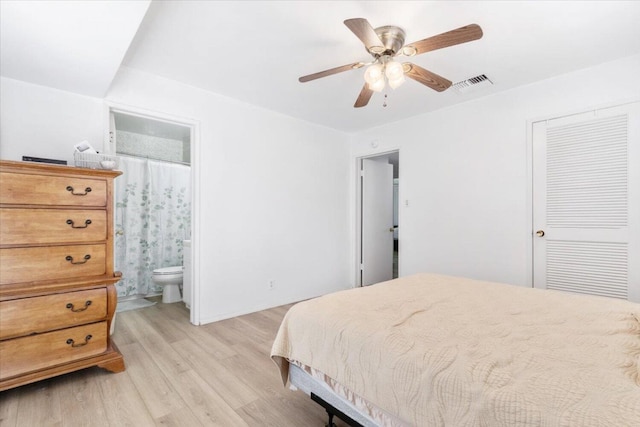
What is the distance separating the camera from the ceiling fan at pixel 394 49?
168cm

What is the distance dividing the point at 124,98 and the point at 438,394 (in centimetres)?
316

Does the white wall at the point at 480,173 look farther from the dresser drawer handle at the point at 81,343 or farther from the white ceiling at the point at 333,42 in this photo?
the dresser drawer handle at the point at 81,343

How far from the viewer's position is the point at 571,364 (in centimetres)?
102

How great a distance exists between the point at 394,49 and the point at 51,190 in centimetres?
248

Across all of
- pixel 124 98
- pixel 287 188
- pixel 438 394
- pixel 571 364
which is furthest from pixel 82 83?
pixel 571 364

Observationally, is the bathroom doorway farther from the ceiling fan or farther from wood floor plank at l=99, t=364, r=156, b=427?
the ceiling fan

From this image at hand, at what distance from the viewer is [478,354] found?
110 cm

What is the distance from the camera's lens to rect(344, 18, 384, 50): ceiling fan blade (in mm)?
1576

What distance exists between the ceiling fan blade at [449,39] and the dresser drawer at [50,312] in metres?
2.66

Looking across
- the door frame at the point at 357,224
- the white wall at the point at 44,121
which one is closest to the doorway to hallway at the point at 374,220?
the door frame at the point at 357,224

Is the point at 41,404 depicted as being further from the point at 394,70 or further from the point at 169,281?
the point at 394,70

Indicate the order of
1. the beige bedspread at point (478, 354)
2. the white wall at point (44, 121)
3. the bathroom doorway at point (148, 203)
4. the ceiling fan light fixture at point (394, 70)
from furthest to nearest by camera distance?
1. the bathroom doorway at point (148, 203)
2. the white wall at point (44, 121)
3. the ceiling fan light fixture at point (394, 70)
4. the beige bedspread at point (478, 354)

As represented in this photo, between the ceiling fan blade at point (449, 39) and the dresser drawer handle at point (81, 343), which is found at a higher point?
the ceiling fan blade at point (449, 39)

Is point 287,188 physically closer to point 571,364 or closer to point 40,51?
point 40,51
